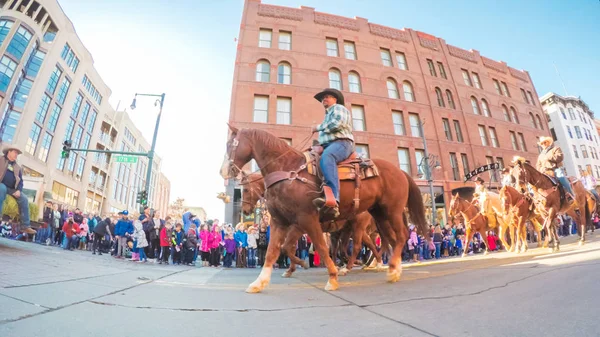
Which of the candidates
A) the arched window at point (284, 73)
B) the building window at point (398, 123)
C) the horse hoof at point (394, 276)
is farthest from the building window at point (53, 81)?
the horse hoof at point (394, 276)

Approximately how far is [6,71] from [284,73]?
29193 millimetres

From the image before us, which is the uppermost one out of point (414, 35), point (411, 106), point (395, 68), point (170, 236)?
point (414, 35)

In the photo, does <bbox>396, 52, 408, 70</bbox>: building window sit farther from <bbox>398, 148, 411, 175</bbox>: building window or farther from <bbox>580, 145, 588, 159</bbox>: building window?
<bbox>580, 145, 588, 159</bbox>: building window

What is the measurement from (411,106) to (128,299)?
89.8 ft

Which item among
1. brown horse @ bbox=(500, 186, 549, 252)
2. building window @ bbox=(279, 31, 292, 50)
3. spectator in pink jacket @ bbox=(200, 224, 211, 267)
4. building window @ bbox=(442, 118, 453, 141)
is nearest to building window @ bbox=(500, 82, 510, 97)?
building window @ bbox=(442, 118, 453, 141)

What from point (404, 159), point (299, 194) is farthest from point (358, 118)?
point (299, 194)

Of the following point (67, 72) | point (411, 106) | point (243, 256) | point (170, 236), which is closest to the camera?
point (170, 236)

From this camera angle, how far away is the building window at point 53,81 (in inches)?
1314

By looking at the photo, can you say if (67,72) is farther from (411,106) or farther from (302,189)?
(302,189)

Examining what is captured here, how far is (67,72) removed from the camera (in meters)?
36.3

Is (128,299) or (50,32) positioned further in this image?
(50,32)

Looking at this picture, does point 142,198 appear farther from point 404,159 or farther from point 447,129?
point 447,129

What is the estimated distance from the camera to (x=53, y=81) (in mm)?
34000

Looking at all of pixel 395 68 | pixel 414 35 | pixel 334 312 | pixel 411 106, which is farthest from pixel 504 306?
pixel 414 35
